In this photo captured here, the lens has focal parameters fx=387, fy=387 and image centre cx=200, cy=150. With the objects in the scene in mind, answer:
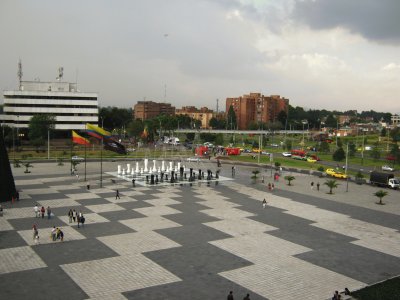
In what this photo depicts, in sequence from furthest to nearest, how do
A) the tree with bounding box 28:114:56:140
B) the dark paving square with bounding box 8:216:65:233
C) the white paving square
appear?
1. the tree with bounding box 28:114:56:140
2. the dark paving square with bounding box 8:216:65:233
3. the white paving square

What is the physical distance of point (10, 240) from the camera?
27.7m

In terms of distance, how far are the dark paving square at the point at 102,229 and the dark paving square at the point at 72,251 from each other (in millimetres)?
1780

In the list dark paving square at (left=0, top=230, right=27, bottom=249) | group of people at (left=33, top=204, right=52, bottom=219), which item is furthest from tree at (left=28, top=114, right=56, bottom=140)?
dark paving square at (left=0, top=230, right=27, bottom=249)

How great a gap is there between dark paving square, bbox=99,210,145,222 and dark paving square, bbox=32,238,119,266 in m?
6.59

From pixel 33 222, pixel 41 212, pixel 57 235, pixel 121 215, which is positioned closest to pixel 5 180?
pixel 41 212

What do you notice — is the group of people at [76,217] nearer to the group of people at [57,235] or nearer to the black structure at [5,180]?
the group of people at [57,235]

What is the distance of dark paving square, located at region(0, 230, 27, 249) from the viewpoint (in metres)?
26.6

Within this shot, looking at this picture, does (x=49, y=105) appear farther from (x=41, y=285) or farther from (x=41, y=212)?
(x=41, y=285)

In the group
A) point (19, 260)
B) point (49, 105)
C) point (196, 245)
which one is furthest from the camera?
point (49, 105)

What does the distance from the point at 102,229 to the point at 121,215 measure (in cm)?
473

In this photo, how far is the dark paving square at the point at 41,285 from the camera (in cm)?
1914

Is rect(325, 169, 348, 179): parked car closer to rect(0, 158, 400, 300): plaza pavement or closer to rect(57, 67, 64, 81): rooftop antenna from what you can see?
rect(0, 158, 400, 300): plaza pavement

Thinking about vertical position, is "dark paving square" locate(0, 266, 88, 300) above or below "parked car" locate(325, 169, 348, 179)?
below

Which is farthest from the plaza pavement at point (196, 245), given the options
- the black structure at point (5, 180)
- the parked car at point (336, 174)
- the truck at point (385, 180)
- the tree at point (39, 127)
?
the tree at point (39, 127)
